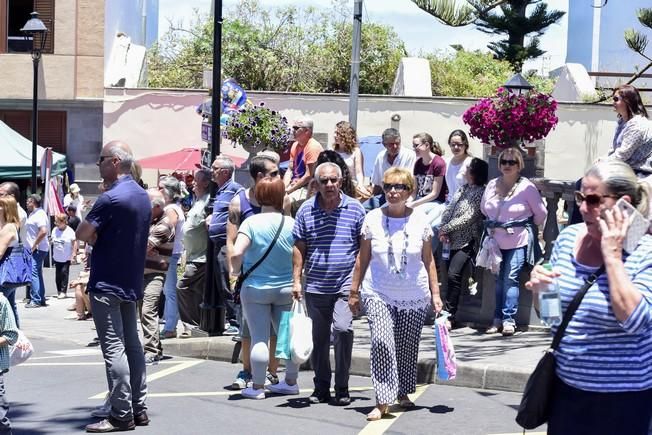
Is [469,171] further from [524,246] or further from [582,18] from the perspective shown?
[582,18]

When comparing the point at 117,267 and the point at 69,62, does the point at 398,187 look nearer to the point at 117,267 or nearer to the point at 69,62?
the point at 117,267

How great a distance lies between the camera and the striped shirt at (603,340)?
4508 millimetres

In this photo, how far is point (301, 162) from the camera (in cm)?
1288

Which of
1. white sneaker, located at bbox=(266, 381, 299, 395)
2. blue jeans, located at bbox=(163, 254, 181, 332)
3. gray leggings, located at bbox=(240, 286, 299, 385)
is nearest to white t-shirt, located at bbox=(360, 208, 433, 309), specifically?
gray leggings, located at bbox=(240, 286, 299, 385)

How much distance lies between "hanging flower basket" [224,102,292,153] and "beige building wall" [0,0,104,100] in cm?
1660

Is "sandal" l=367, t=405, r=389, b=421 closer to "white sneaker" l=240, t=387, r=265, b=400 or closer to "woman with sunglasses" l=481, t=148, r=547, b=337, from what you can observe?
"white sneaker" l=240, t=387, r=265, b=400

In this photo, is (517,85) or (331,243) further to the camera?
(517,85)

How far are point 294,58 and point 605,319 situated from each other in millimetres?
32557

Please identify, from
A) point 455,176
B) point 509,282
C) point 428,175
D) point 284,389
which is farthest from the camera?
point 428,175

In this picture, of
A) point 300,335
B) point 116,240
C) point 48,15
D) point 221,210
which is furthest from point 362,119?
point 116,240

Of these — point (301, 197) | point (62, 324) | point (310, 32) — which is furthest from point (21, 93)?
point (301, 197)

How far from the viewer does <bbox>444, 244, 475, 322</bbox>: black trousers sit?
11844 mm

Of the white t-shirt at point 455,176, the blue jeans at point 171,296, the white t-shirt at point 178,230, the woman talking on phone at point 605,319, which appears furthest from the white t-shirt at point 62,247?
the woman talking on phone at point 605,319

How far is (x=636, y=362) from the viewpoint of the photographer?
4.58 m
